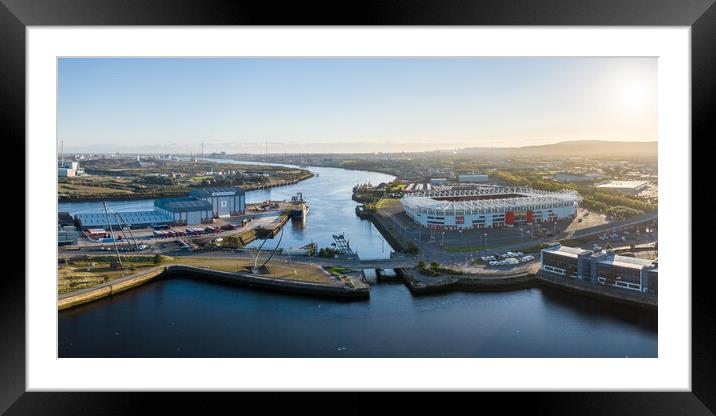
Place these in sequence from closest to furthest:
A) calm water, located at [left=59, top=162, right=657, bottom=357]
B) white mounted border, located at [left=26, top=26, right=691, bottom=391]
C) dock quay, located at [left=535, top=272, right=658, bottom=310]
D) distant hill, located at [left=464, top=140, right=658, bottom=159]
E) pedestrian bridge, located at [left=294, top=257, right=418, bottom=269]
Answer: white mounted border, located at [left=26, top=26, right=691, bottom=391]
calm water, located at [left=59, top=162, right=657, bottom=357]
dock quay, located at [left=535, top=272, right=658, bottom=310]
distant hill, located at [left=464, top=140, right=658, bottom=159]
pedestrian bridge, located at [left=294, top=257, right=418, bottom=269]

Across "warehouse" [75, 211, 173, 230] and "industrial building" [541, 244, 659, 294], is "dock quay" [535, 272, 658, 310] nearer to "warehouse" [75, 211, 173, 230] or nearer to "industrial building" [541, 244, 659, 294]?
"industrial building" [541, 244, 659, 294]

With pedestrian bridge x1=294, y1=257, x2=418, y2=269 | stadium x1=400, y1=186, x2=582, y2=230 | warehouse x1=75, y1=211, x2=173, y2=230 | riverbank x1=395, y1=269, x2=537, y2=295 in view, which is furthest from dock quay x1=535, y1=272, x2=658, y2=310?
warehouse x1=75, y1=211, x2=173, y2=230

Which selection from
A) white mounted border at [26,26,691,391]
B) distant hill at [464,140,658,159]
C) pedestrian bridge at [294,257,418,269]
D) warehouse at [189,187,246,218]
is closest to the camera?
white mounted border at [26,26,691,391]

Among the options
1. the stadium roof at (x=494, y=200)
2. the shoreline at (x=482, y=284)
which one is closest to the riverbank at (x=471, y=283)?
the shoreline at (x=482, y=284)

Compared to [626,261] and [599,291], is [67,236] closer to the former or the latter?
[599,291]

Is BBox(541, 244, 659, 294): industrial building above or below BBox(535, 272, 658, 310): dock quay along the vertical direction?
above

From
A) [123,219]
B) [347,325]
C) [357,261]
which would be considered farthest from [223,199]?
[347,325]
